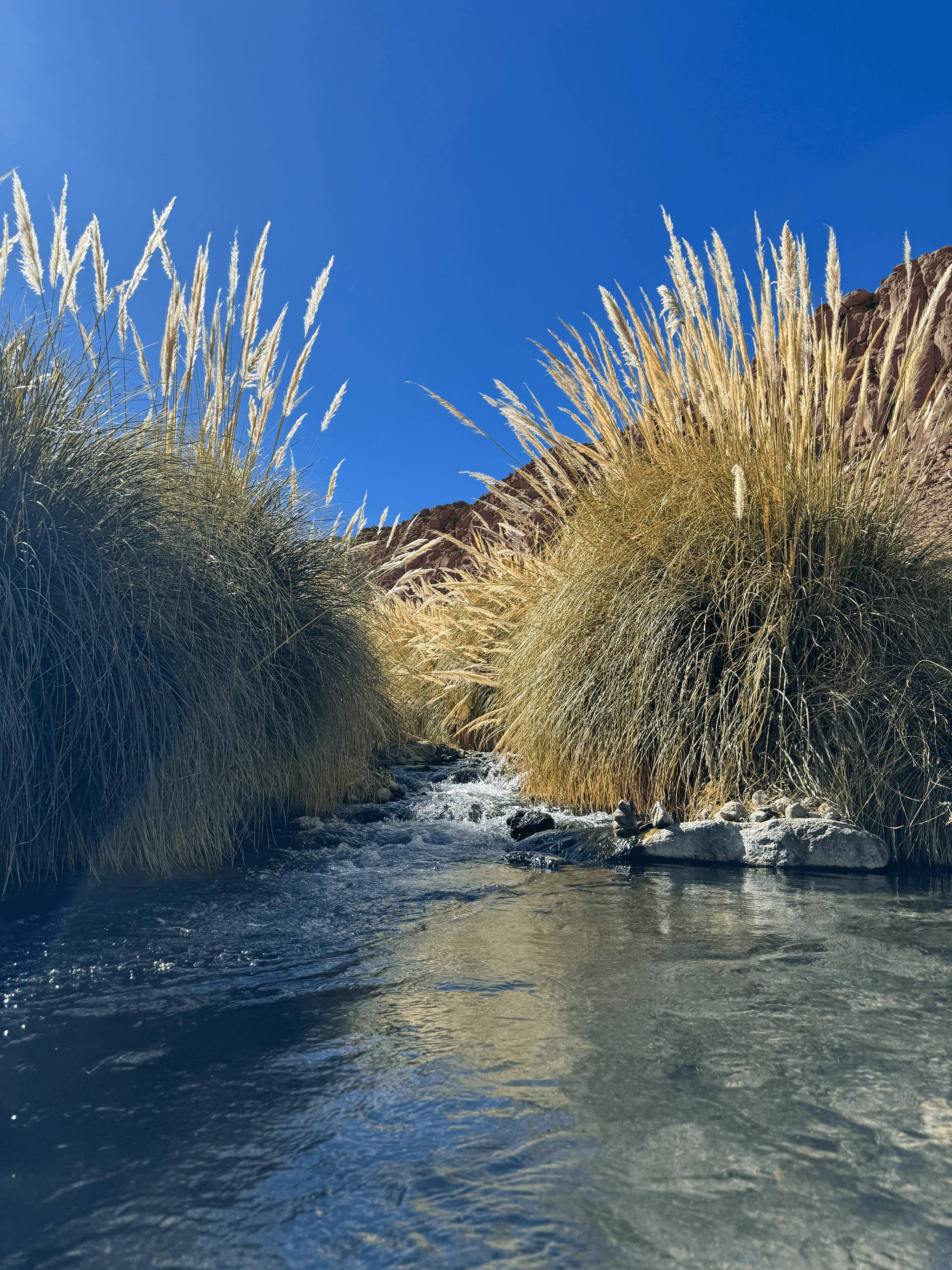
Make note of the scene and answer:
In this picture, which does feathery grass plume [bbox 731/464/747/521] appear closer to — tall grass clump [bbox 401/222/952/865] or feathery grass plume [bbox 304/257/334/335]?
tall grass clump [bbox 401/222/952/865]

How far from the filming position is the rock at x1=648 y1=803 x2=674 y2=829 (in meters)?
2.82

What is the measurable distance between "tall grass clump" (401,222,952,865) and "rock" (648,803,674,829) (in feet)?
0.48

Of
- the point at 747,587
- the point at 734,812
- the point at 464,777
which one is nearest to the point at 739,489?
the point at 747,587

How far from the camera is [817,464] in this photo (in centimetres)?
323

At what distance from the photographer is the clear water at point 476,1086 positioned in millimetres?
806

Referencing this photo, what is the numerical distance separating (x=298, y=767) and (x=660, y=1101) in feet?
7.60

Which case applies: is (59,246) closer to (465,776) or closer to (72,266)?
(72,266)

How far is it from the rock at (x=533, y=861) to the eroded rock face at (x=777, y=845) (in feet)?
1.00

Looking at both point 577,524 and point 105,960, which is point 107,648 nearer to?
Result: point 105,960

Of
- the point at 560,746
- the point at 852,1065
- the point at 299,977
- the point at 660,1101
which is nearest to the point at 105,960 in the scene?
the point at 299,977

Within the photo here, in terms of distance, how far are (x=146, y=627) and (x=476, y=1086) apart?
5.97 ft

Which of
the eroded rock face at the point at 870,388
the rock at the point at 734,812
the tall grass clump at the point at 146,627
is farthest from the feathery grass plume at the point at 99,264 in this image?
the rock at the point at 734,812

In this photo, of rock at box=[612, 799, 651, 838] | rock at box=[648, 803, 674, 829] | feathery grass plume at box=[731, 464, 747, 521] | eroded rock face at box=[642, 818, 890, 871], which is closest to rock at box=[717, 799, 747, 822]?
eroded rock face at box=[642, 818, 890, 871]

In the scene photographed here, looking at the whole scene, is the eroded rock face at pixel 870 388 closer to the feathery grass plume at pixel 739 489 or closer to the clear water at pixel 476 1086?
the feathery grass plume at pixel 739 489
